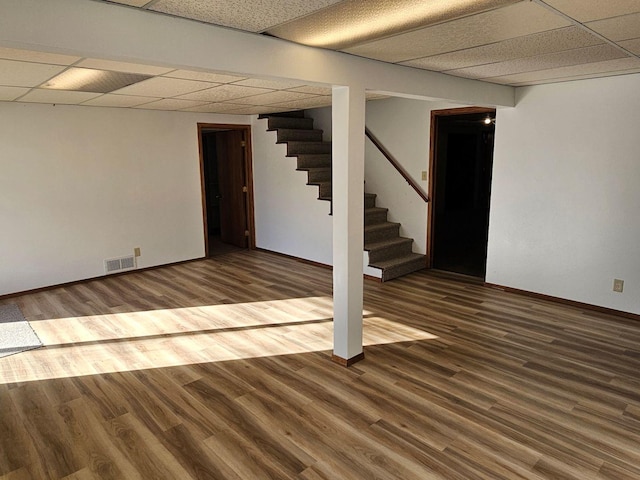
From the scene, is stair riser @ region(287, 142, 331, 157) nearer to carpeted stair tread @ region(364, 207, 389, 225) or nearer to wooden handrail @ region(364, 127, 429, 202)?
wooden handrail @ region(364, 127, 429, 202)

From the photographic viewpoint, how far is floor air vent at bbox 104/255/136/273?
5785 mm

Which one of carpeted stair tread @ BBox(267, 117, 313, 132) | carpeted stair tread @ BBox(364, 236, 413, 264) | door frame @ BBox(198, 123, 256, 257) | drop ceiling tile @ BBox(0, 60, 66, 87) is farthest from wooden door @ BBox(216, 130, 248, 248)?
drop ceiling tile @ BBox(0, 60, 66, 87)

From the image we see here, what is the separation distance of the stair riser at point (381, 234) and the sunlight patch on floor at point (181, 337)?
1410mm

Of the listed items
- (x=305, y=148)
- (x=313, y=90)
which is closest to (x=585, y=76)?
(x=313, y=90)

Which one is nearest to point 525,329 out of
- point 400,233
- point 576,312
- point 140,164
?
point 576,312

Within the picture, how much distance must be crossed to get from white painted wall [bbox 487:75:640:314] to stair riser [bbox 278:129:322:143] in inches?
120

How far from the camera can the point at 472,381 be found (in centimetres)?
312

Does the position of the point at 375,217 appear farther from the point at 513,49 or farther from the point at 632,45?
the point at 632,45

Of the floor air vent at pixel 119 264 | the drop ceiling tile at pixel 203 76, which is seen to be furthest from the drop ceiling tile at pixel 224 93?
the floor air vent at pixel 119 264

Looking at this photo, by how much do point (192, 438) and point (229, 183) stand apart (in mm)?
5613

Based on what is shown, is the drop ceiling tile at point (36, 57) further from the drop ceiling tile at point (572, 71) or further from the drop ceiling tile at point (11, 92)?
the drop ceiling tile at point (572, 71)

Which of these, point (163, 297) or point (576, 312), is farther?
point (163, 297)

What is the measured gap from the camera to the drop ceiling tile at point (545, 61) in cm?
302

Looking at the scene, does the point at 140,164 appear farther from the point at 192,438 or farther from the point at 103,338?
the point at 192,438
